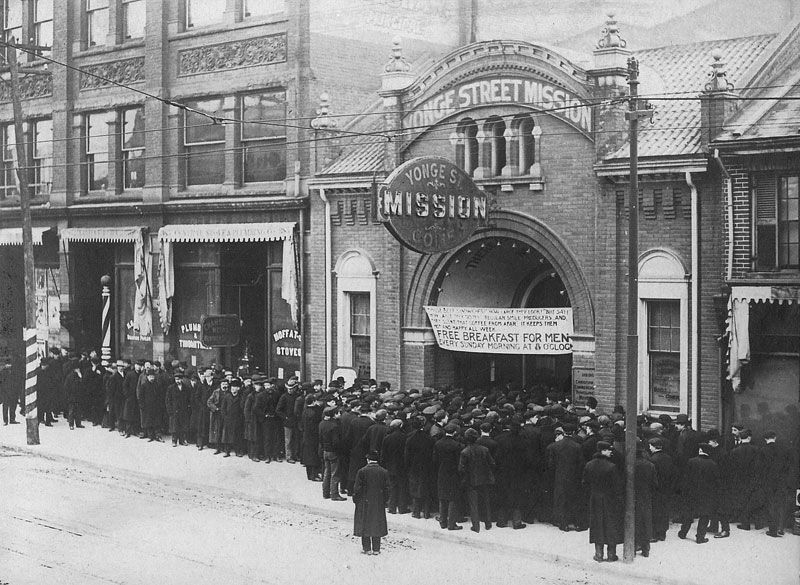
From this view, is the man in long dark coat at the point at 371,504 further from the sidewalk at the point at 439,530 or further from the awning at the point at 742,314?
the awning at the point at 742,314

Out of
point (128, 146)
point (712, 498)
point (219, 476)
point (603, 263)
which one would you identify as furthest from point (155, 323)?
point (712, 498)

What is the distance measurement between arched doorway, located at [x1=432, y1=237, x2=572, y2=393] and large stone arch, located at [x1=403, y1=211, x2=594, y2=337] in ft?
0.75

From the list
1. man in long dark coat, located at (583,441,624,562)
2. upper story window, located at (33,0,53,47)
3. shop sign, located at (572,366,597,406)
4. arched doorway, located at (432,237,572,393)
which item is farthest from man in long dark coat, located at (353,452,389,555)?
upper story window, located at (33,0,53,47)

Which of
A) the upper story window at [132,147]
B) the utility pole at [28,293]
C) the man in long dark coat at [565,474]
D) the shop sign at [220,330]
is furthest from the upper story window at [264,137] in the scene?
the man in long dark coat at [565,474]

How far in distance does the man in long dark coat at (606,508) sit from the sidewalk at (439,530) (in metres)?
0.27

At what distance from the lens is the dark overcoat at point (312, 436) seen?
18.9 metres

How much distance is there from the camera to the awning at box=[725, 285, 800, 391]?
55.5 feet

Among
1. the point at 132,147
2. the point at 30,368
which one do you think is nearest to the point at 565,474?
the point at 30,368

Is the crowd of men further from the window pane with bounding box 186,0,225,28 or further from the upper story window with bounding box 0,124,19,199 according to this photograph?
the upper story window with bounding box 0,124,19,199

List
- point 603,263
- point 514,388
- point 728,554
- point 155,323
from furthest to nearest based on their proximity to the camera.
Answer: point 155,323
point 514,388
point 603,263
point 728,554

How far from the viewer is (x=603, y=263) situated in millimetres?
19328

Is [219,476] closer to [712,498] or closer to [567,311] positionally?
[567,311]

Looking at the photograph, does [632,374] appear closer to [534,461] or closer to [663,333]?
[534,461]

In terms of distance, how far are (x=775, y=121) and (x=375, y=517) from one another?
937cm
